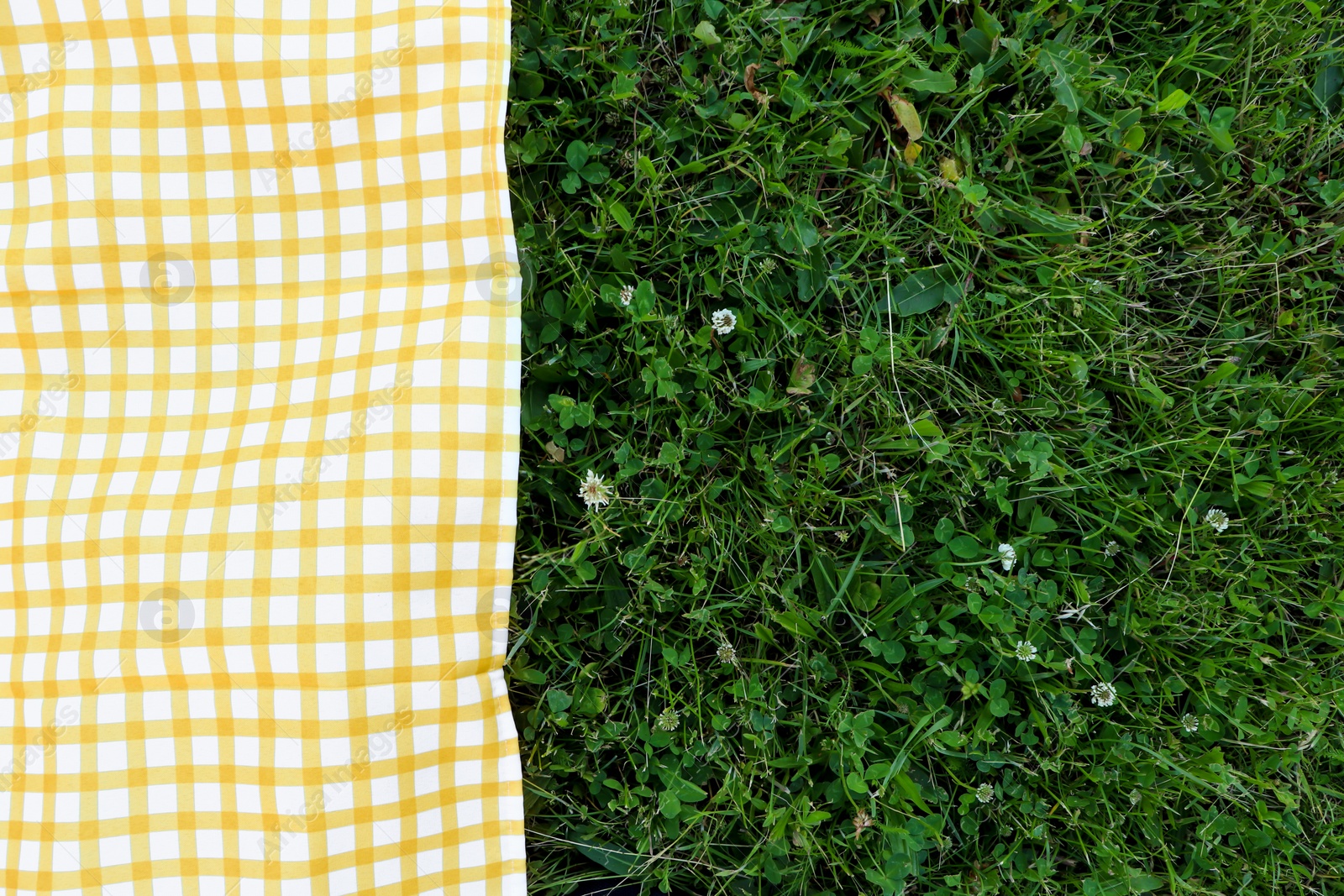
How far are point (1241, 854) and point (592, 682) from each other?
131 centimetres

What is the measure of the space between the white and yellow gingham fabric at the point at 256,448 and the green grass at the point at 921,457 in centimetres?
20

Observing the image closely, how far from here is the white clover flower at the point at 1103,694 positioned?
145 centimetres

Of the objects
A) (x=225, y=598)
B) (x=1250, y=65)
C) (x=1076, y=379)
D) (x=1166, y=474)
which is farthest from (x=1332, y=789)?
(x=225, y=598)

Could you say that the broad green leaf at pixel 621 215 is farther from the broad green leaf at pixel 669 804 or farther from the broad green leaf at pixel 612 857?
the broad green leaf at pixel 612 857

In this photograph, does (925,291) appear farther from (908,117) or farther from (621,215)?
(621,215)

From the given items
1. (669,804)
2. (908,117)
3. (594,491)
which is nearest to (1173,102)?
(908,117)

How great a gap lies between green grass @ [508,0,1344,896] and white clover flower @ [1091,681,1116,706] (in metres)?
0.04

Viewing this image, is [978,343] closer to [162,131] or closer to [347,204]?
[347,204]

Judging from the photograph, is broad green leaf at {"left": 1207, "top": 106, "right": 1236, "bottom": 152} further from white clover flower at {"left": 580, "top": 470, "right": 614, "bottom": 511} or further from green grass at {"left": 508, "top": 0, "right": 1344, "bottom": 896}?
white clover flower at {"left": 580, "top": 470, "right": 614, "bottom": 511}

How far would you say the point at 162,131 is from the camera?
50.0 inches

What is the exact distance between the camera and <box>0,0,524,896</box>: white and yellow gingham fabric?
120 cm

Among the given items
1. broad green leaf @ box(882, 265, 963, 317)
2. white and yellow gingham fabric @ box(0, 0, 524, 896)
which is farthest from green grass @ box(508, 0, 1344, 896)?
white and yellow gingham fabric @ box(0, 0, 524, 896)

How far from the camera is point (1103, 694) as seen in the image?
1454 millimetres

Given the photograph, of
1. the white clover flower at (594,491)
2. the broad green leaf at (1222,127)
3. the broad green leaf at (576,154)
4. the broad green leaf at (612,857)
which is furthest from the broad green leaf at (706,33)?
the broad green leaf at (612,857)
